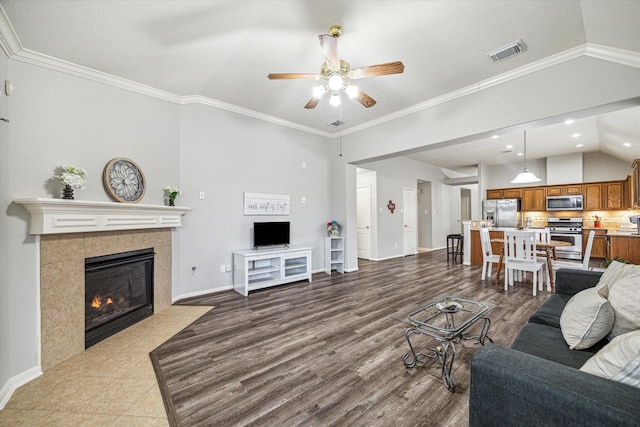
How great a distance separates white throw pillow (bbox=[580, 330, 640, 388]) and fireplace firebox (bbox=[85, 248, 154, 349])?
12.3 ft

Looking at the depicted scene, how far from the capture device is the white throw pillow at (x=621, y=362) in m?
0.93

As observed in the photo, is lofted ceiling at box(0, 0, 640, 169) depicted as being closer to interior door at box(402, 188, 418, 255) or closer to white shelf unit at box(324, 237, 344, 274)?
white shelf unit at box(324, 237, 344, 274)

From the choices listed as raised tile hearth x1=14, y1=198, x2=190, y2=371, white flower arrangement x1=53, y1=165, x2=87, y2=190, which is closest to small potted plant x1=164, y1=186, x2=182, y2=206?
raised tile hearth x1=14, y1=198, x2=190, y2=371

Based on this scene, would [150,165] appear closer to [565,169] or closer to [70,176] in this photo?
[70,176]

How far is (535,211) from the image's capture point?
7.97 metres

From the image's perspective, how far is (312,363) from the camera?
2203 mm

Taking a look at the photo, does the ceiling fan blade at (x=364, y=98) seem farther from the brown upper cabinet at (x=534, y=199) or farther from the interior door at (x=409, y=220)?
the brown upper cabinet at (x=534, y=199)

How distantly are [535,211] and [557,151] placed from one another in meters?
1.87

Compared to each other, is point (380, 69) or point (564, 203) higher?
point (380, 69)

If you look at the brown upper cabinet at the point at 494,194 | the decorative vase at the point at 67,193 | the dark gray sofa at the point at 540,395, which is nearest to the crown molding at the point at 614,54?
the dark gray sofa at the point at 540,395

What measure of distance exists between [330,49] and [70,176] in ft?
9.14

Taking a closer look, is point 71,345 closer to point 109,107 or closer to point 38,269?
point 38,269

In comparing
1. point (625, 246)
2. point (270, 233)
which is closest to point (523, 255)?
point (625, 246)

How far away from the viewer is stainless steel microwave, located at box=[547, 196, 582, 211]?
7141mm
